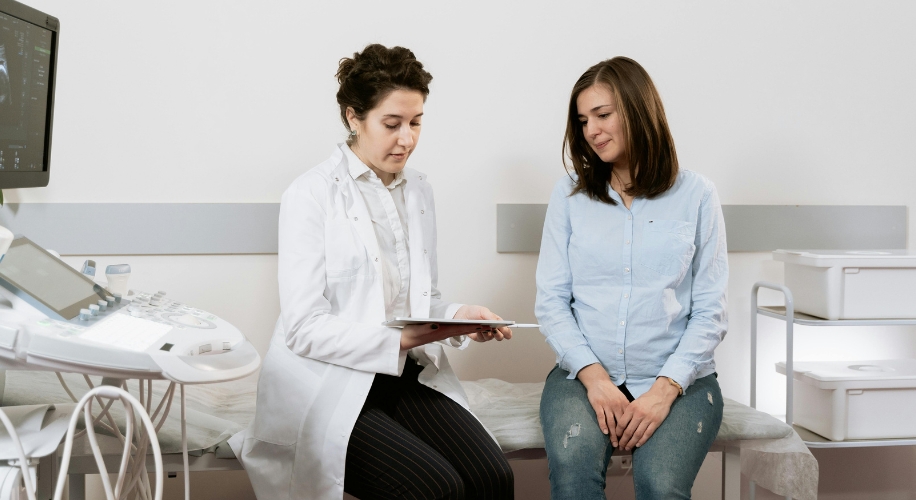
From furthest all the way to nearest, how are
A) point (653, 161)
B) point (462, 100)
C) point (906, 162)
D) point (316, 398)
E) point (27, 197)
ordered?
point (906, 162) < point (462, 100) < point (27, 197) < point (653, 161) < point (316, 398)

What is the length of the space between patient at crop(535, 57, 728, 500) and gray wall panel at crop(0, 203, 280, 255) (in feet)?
2.84

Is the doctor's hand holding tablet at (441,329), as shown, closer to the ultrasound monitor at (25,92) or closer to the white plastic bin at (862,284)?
the ultrasound monitor at (25,92)

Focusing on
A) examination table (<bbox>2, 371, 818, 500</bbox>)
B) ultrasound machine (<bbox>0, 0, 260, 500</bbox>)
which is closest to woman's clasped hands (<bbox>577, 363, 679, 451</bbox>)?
examination table (<bbox>2, 371, 818, 500</bbox>)

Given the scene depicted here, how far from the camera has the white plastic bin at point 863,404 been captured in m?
1.97

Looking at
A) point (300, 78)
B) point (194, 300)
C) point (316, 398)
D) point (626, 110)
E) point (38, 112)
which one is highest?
point (300, 78)

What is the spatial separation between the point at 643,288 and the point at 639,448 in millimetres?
352

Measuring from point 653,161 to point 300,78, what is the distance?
3.38ft

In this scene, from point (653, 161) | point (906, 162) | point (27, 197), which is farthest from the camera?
point (906, 162)

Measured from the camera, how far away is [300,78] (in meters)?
2.09

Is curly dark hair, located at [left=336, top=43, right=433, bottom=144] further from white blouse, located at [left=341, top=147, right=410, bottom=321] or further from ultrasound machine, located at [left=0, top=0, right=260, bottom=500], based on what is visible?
ultrasound machine, located at [left=0, top=0, right=260, bottom=500]

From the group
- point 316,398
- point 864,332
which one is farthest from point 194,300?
point 864,332

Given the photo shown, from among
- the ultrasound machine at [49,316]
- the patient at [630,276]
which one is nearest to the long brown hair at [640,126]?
the patient at [630,276]

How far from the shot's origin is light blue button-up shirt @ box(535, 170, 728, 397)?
163 centimetres

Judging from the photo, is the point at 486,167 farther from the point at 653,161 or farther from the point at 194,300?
the point at 194,300
